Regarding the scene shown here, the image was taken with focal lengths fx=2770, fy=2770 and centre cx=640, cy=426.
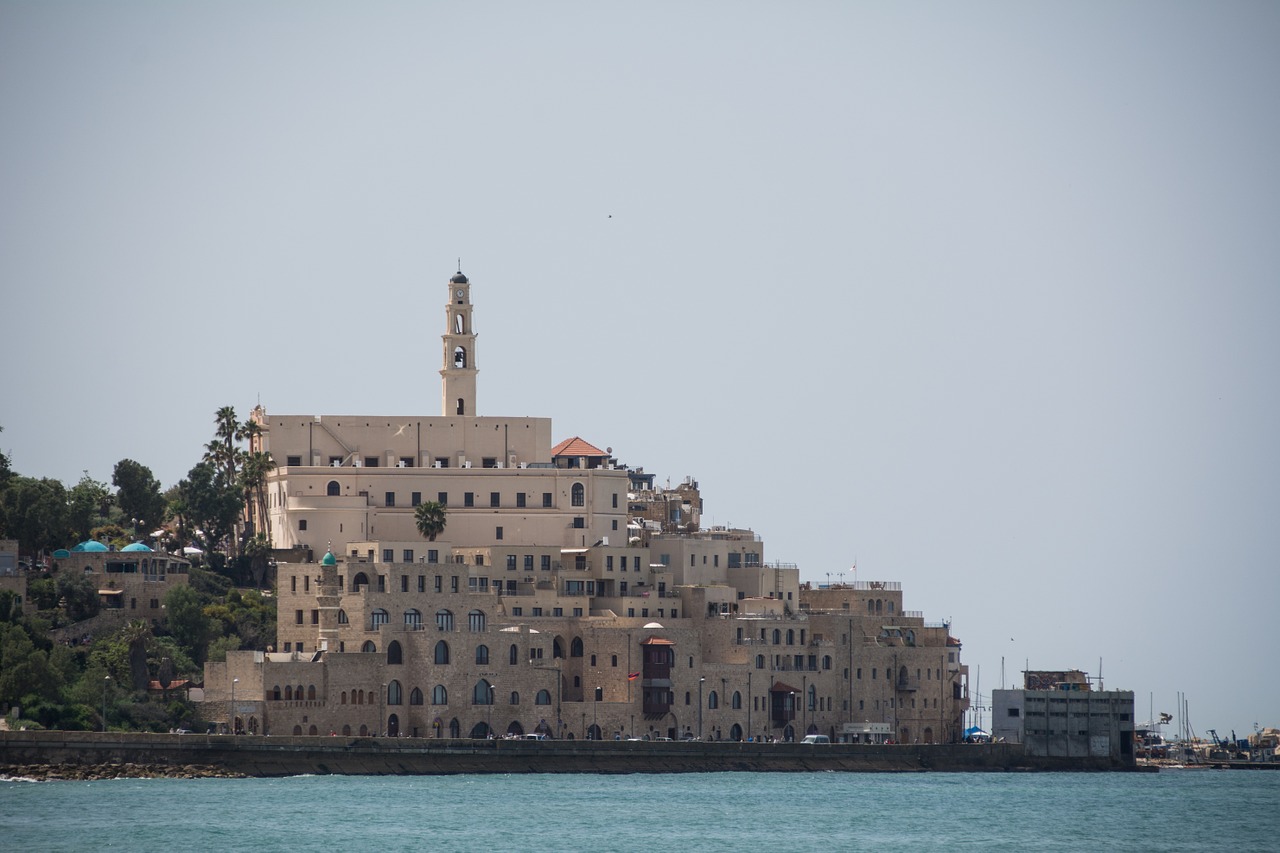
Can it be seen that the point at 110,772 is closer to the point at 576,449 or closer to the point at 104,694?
the point at 104,694

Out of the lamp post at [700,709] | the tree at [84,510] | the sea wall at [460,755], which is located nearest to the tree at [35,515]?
the tree at [84,510]

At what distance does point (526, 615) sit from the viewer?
449 ft

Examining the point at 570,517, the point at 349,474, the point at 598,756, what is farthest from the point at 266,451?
the point at 598,756

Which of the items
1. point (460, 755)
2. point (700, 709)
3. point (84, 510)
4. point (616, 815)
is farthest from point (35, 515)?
point (616, 815)

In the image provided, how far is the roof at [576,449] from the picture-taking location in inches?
5886

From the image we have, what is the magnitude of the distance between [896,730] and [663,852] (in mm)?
44651

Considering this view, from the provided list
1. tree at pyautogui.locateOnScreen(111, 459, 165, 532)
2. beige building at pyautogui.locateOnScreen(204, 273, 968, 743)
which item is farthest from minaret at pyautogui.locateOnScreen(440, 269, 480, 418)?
tree at pyautogui.locateOnScreen(111, 459, 165, 532)

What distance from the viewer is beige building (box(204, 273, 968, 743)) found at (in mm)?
129250

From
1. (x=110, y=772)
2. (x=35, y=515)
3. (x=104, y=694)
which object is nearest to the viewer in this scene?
(x=110, y=772)

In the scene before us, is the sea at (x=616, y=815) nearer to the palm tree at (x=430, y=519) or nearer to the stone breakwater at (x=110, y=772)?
the stone breakwater at (x=110, y=772)

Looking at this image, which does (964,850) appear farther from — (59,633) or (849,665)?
(59,633)

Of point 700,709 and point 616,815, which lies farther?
point 700,709

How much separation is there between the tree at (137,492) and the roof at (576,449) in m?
21.9

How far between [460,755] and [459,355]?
28572 mm
